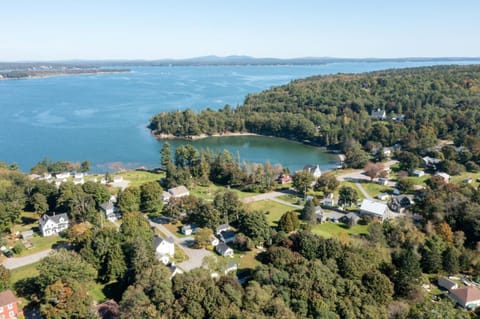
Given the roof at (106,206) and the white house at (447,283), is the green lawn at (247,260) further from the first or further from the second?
the roof at (106,206)

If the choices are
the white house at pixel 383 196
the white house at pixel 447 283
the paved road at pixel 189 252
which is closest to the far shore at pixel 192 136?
the white house at pixel 383 196

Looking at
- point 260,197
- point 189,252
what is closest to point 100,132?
point 260,197

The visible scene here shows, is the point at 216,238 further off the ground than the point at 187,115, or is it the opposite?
the point at 187,115

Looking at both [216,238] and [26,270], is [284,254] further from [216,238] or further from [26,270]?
[26,270]

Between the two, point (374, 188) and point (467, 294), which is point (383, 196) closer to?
point (374, 188)

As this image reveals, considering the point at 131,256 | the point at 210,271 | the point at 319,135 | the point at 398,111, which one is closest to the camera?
the point at 210,271

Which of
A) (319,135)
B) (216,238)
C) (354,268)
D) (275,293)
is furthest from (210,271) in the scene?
(319,135)

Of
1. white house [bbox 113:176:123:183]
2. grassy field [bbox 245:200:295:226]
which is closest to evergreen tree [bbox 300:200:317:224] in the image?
A: grassy field [bbox 245:200:295:226]
